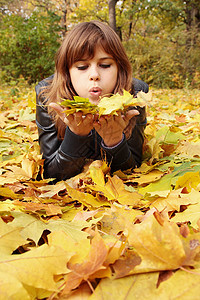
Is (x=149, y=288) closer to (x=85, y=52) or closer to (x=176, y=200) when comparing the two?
(x=176, y=200)

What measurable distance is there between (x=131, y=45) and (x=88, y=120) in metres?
10.1

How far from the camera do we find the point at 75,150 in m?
1.40

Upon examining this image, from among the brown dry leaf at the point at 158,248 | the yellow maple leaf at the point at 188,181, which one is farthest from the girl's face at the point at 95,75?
the brown dry leaf at the point at 158,248

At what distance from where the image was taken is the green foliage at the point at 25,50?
7645 mm

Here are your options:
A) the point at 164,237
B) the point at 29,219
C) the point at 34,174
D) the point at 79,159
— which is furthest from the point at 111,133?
the point at 164,237

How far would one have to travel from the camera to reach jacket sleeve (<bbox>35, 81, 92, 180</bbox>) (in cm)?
138

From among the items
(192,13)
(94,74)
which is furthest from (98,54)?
(192,13)

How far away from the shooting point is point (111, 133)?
1.30 metres

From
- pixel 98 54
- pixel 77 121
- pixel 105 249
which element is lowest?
pixel 105 249

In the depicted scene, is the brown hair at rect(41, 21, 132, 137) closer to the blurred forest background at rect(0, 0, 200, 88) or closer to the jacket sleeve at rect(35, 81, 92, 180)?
the jacket sleeve at rect(35, 81, 92, 180)

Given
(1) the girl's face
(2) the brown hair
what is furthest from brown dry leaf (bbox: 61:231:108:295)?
(2) the brown hair

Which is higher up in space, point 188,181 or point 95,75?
point 95,75

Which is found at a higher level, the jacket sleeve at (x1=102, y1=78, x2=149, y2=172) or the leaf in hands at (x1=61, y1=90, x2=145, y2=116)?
the leaf in hands at (x1=61, y1=90, x2=145, y2=116)

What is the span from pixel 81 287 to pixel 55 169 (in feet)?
3.23
